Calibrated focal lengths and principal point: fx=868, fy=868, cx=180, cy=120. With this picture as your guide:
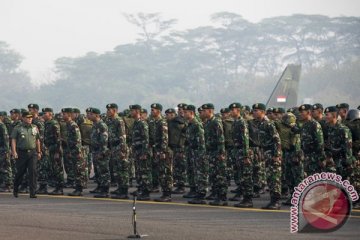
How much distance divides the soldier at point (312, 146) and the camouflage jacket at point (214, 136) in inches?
58.6

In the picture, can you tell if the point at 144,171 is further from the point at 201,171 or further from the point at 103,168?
the point at 201,171

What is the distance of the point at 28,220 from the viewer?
1402 cm

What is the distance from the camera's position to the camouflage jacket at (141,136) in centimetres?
1725

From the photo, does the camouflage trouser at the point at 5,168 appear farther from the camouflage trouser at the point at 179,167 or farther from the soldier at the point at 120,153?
the camouflage trouser at the point at 179,167

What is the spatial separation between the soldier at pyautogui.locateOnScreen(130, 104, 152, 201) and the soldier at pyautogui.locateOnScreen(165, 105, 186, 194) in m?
1.13

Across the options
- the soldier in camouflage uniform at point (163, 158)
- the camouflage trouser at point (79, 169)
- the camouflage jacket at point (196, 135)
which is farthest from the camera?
the camouflage trouser at point (79, 169)

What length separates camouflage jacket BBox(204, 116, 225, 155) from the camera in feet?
52.9

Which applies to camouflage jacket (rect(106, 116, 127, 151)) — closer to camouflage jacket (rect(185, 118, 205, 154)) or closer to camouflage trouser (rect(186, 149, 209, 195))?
camouflage jacket (rect(185, 118, 205, 154))

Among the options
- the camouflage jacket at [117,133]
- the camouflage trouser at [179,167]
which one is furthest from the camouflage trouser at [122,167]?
the camouflage trouser at [179,167]

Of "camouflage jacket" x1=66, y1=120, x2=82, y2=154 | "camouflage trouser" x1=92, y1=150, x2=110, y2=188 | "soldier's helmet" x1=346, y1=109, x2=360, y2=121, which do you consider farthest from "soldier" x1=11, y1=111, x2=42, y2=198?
"soldier's helmet" x1=346, y1=109, x2=360, y2=121

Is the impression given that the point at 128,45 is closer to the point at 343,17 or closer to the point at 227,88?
the point at 227,88

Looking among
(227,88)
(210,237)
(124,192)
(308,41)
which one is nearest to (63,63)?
(227,88)

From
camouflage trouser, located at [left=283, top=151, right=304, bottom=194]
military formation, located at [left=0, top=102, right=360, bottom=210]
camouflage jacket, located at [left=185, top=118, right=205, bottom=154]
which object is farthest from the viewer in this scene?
camouflage jacket, located at [left=185, top=118, right=205, bottom=154]

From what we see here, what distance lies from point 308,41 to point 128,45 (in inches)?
775
